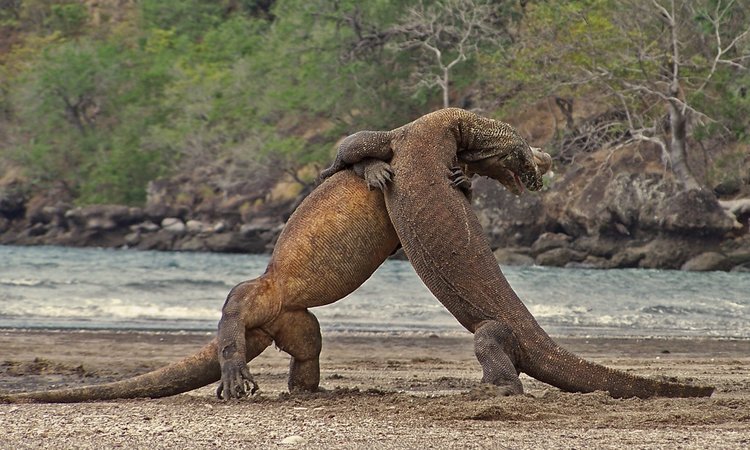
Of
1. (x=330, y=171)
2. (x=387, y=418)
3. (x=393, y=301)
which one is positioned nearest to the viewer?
(x=387, y=418)

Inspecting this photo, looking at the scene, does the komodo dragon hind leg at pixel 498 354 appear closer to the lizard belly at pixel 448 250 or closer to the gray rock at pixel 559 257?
the lizard belly at pixel 448 250

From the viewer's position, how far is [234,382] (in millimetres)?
7898

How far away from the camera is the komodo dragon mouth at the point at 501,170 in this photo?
873 cm

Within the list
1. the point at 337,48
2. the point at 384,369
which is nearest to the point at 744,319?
the point at 384,369

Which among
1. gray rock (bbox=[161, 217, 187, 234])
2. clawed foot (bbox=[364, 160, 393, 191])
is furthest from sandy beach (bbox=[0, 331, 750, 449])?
gray rock (bbox=[161, 217, 187, 234])

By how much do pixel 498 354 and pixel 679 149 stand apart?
35.0 metres

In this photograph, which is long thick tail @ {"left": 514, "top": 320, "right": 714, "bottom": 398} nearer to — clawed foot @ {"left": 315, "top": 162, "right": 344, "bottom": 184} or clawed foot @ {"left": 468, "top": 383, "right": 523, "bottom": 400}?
clawed foot @ {"left": 468, "top": 383, "right": 523, "bottom": 400}

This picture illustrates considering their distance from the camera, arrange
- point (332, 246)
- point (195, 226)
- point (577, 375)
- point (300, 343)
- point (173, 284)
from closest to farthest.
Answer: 1. point (577, 375)
2. point (332, 246)
3. point (300, 343)
4. point (173, 284)
5. point (195, 226)

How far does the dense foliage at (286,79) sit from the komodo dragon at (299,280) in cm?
3286

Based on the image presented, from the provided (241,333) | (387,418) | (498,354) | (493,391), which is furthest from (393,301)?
(387,418)

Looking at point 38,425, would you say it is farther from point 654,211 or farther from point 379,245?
point 654,211

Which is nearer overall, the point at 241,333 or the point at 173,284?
the point at 241,333

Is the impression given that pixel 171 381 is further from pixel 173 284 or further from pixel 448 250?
pixel 173 284

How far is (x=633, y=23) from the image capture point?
1784 inches
